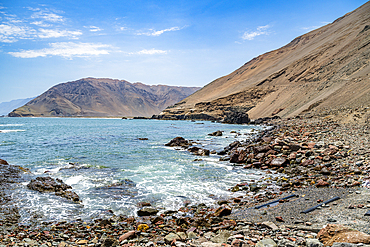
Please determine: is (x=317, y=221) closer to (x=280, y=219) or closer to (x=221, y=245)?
(x=280, y=219)

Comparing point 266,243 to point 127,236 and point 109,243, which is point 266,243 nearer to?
point 127,236

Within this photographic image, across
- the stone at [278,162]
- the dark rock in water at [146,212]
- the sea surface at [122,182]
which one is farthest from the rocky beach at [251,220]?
the stone at [278,162]

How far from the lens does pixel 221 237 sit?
532cm

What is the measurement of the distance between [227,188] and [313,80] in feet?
227

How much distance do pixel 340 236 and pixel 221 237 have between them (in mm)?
2558

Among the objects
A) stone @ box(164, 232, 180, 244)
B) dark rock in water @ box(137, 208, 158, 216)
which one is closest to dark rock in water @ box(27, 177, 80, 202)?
dark rock in water @ box(137, 208, 158, 216)

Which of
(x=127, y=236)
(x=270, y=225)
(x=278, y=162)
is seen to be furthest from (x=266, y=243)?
(x=278, y=162)

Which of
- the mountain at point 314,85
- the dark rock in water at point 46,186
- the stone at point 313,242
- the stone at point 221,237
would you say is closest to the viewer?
the stone at point 313,242

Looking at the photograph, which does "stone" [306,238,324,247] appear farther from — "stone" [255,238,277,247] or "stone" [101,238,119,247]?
"stone" [101,238,119,247]

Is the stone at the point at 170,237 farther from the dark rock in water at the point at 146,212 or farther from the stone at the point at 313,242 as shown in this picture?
the stone at the point at 313,242

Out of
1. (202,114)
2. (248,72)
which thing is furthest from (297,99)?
(248,72)

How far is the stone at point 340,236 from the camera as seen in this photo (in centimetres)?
387

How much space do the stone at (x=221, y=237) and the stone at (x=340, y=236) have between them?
2.05m

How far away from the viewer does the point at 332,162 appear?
10977 mm
